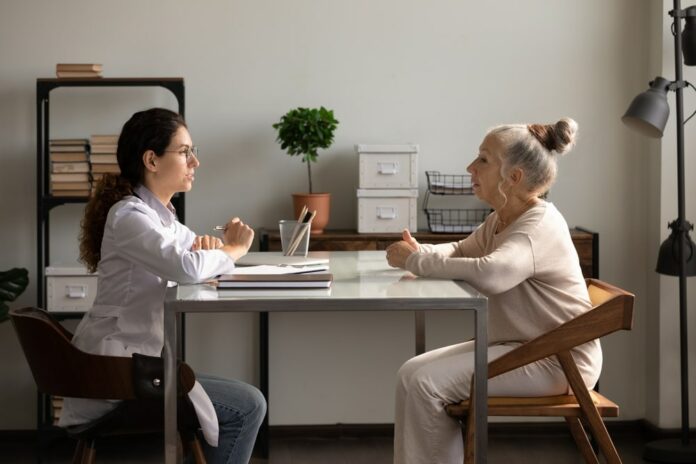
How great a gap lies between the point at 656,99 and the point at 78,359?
2218 mm

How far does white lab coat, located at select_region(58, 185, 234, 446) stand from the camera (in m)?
2.54

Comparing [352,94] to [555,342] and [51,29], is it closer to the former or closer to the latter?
[51,29]

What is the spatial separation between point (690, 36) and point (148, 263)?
2267mm

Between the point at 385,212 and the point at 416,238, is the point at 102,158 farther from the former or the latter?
the point at 416,238

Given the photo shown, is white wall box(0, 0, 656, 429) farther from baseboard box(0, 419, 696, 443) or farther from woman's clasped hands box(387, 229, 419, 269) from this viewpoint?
woman's clasped hands box(387, 229, 419, 269)

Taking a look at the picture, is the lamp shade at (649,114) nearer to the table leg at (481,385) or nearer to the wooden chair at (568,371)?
the wooden chair at (568,371)

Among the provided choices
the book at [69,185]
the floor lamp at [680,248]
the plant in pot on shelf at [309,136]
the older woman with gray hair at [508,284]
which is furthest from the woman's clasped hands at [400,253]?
the book at [69,185]

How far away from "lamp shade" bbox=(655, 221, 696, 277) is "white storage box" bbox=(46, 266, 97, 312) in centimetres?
215

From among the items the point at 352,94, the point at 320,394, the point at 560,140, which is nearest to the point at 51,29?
A: the point at 352,94

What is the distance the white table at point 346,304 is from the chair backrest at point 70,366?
0.20m

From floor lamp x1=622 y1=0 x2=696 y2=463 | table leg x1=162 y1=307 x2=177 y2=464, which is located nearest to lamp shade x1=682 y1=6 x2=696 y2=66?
floor lamp x1=622 y1=0 x2=696 y2=463

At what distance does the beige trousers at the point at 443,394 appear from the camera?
265cm

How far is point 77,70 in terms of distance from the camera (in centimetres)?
387

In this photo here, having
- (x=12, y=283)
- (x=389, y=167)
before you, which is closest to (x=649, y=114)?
(x=389, y=167)
